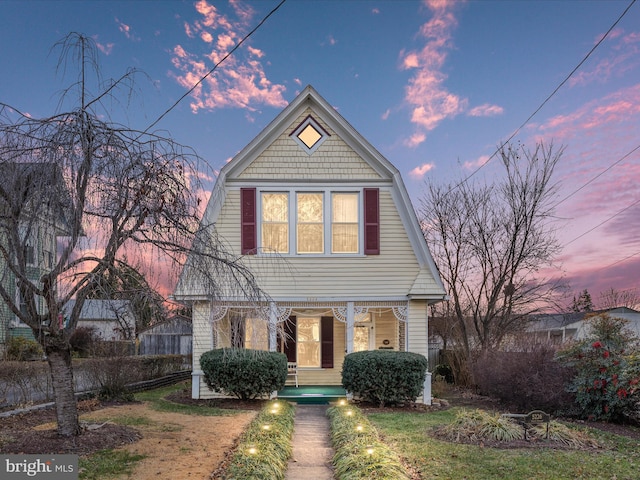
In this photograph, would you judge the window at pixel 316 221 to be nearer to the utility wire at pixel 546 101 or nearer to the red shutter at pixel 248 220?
the red shutter at pixel 248 220

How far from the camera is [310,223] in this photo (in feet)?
41.4

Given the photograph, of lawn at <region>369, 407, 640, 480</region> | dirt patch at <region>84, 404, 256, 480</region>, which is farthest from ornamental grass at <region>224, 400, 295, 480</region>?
lawn at <region>369, 407, 640, 480</region>

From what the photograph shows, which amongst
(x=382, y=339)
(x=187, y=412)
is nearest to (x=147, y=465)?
(x=187, y=412)

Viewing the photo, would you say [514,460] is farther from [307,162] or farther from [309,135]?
[309,135]

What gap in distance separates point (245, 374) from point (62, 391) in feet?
16.2

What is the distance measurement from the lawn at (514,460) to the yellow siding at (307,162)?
6.63 metres

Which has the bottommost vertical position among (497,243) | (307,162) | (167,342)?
(167,342)

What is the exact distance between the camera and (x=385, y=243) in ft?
41.2

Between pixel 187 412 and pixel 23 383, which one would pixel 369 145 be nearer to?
pixel 187 412

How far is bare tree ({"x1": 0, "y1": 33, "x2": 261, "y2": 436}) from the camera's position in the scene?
552 centimetres

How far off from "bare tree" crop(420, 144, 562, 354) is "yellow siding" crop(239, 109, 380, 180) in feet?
18.5

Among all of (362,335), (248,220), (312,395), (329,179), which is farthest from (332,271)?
(362,335)

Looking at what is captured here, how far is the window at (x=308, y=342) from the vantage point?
46.8 ft

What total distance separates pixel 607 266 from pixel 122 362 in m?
15.9
